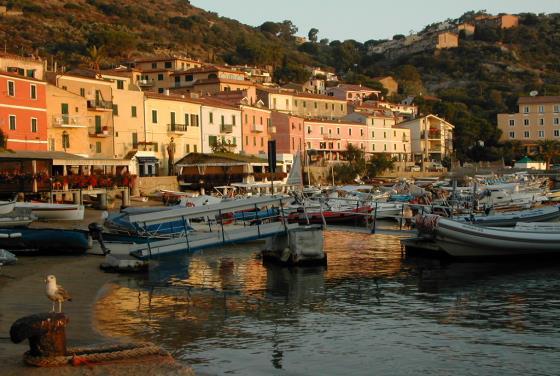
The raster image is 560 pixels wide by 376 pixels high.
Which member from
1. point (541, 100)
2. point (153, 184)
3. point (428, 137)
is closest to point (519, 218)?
point (153, 184)

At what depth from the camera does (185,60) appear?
119 metres

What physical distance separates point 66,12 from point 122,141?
106351mm

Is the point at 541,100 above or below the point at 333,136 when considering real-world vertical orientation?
above

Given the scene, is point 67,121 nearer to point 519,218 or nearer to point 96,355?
point 519,218

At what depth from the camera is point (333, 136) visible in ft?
344

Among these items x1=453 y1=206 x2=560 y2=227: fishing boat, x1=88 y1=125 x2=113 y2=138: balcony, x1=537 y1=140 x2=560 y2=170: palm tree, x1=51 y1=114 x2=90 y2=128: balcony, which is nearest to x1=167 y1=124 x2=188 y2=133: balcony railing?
x1=88 y1=125 x2=113 y2=138: balcony

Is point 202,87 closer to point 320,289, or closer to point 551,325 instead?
point 320,289

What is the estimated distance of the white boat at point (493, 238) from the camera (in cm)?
3009

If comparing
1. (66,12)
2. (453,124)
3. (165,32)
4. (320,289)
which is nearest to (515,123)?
(453,124)

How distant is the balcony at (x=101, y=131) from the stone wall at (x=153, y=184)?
5316 mm

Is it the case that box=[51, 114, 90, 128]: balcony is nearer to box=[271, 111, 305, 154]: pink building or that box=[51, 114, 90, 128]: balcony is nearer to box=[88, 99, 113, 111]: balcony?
box=[88, 99, 113, 111]: balcony

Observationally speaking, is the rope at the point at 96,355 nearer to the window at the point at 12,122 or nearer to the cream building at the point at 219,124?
the window at the point at 12,122

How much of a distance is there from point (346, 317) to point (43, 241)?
13437 mm

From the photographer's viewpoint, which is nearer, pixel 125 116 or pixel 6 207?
pixel 6 207
